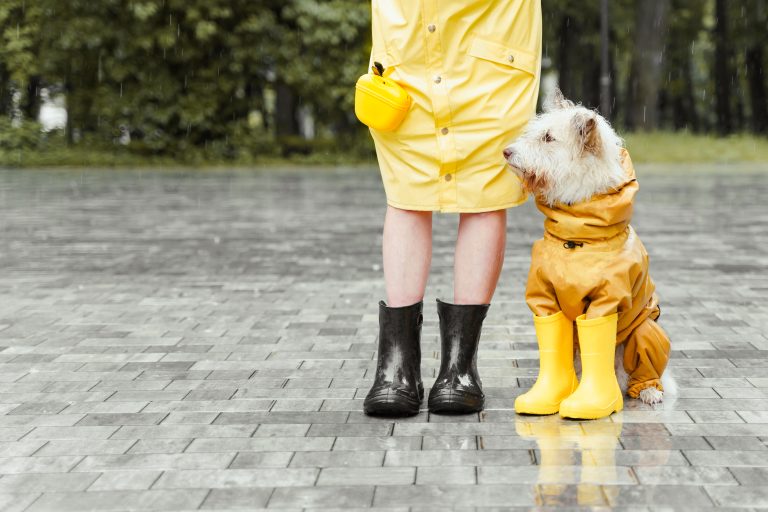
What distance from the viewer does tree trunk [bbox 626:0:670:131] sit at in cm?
2998

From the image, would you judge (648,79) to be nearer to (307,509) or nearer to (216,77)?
(216,77)

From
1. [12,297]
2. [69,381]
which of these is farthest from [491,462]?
[12,297]

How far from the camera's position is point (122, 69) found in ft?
82.5

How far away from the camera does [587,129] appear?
11.5 ft

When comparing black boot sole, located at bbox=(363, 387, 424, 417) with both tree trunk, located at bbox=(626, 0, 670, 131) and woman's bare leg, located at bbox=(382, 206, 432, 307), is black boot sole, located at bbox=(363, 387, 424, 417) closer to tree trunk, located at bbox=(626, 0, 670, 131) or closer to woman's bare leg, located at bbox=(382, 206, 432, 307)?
woman's bare leg, located at bbox=(382, 206, 432, 307)

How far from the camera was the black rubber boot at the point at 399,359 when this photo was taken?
→ 3871mm

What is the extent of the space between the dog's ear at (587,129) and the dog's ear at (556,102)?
187 millimetres

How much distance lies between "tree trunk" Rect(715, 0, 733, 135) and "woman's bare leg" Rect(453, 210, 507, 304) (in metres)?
32.5

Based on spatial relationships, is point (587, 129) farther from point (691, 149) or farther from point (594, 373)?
point (691, 149)

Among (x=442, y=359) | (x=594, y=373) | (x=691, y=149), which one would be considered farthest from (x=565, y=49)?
(x=594, y=373)

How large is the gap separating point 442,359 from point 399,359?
16cm

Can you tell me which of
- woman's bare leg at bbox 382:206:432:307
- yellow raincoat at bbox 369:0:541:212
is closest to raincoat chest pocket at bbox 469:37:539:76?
yellow raincoat at bbox 369:0:541:212

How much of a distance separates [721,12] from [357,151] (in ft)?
51.6

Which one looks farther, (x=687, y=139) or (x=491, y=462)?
(x=687, y=139)
